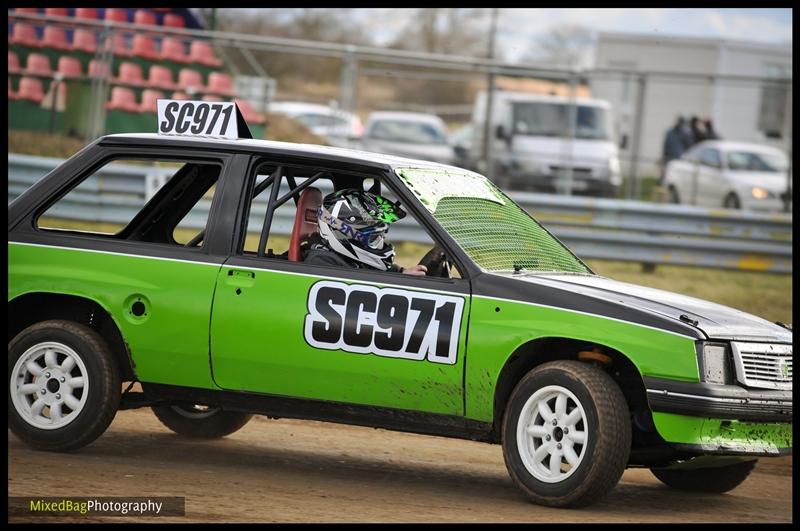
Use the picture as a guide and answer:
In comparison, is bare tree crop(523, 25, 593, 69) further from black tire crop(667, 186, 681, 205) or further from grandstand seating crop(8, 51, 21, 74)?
grandstand seating crop(8, 51, 21, 74)

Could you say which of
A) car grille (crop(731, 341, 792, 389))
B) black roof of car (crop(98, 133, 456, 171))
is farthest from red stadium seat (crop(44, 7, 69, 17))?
car grille (crop(731, 341, 792, 389))

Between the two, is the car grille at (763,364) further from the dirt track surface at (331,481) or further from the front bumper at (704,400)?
the dirt track surface at (331,481)

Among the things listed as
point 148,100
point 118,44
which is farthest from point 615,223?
point 118,44

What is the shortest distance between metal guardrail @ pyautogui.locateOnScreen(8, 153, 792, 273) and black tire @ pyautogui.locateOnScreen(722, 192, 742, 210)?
655 cm

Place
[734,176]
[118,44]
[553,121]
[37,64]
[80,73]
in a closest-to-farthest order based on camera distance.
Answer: [118,44]
[80,73]
[37,64]
[734,176]
[553,121]

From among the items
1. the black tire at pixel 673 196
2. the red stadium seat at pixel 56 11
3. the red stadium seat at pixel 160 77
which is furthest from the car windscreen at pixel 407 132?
the red stadium seat at pixel 160 77

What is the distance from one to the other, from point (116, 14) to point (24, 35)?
5720 millimetres

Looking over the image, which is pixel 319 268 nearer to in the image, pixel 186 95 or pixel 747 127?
pixel 186 95

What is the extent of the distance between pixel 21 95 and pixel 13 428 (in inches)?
452

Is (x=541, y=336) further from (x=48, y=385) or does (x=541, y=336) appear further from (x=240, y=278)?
(x=48, y=385)

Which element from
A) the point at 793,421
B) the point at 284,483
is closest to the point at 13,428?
the point at 284,483

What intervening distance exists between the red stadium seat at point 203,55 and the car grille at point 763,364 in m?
13.3

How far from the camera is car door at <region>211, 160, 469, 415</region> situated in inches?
248

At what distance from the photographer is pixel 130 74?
17.5m
